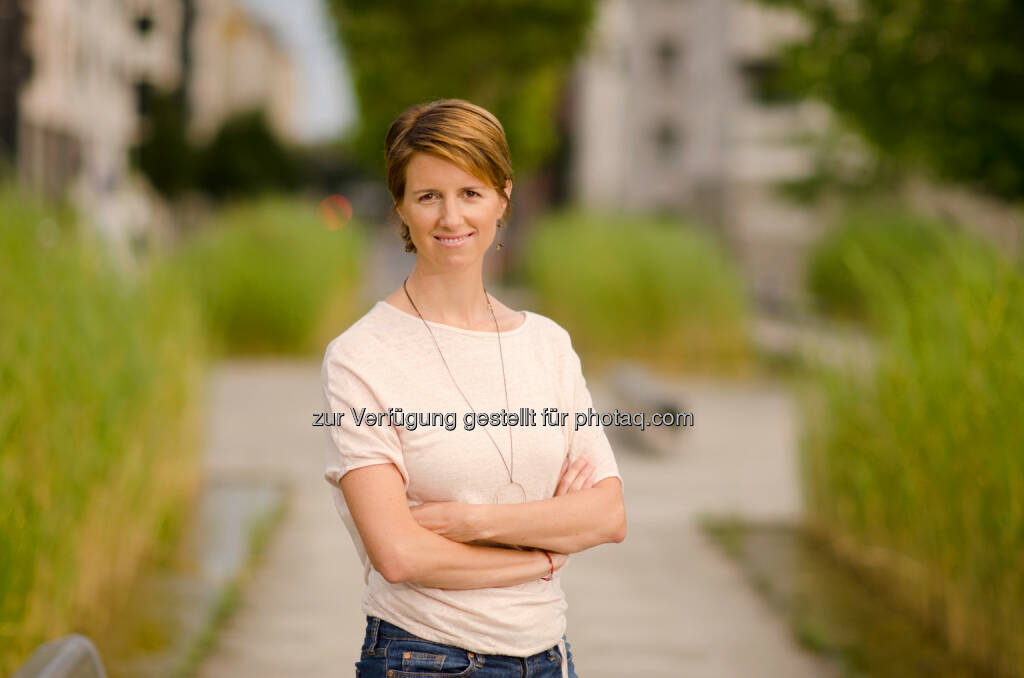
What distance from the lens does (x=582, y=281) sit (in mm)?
12977

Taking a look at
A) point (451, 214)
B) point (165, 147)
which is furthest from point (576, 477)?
point (165, 147)

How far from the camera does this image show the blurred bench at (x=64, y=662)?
2008mm

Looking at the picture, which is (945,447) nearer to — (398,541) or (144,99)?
(398,541)

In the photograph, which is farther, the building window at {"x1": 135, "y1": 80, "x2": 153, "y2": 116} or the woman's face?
the building window at {"x1": 135, "y1": 80, "x2": 153, "y2": 116}

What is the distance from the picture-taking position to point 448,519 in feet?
5.49

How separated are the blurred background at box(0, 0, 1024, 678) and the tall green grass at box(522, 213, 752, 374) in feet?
0.10

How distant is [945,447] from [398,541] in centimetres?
316

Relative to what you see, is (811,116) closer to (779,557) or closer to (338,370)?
(779,557)

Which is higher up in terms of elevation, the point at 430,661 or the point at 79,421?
the point at 79,421

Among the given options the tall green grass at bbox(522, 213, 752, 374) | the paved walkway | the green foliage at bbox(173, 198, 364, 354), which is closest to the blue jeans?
the paved walkway

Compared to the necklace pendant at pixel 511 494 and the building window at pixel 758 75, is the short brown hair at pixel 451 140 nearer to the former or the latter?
the necklace pendant at pixel 511 494

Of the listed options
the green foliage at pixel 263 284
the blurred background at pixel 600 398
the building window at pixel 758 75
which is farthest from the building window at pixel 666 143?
the green foliage at pixel 263 284

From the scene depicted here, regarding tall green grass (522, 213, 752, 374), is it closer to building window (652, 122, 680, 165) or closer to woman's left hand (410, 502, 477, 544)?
woman's left hand (410, 502, 477, 544)

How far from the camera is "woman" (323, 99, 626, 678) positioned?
64.9 inches
